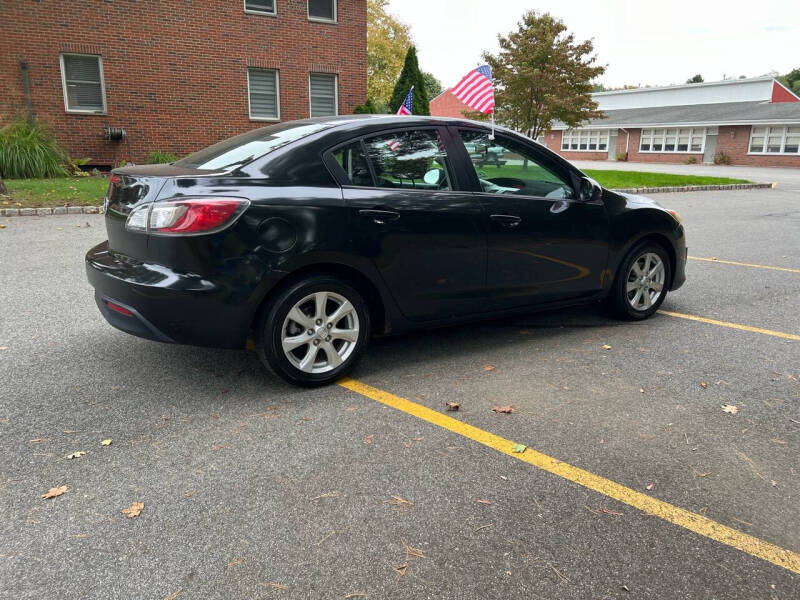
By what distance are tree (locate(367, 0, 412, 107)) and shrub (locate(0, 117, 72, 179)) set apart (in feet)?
115

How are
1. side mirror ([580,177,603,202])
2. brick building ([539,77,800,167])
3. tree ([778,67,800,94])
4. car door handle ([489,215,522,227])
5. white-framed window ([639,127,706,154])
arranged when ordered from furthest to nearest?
1. tree ([778,67,800,94])
2. white-framed window ([639,127,706,154])
3. brick building ([539,77,800,167])
4. side mirror ([580,177,603,202])
5. car door handle ([489,215,522,227])

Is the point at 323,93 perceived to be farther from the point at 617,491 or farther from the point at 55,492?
the point at 617,491

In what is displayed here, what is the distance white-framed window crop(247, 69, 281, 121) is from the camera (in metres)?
19.0

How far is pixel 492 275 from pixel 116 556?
9.60 feet

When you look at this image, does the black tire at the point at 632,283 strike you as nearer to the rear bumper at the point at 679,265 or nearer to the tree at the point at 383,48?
the rear bumper at the point at 679,265

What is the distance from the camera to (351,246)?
390cm

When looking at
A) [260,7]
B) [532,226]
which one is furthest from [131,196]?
[260,7]

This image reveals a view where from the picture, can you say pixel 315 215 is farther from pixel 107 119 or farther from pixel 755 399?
pixel 107 119

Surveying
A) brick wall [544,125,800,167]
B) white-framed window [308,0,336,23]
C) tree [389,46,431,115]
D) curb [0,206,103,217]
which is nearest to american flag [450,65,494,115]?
white-framed window [308,0,336,23]

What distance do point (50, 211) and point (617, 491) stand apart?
36.2 ft

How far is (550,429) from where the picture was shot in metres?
3.49

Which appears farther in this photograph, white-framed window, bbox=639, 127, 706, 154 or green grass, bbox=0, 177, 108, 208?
white-framed window, bbox=639, 127, 706, 154

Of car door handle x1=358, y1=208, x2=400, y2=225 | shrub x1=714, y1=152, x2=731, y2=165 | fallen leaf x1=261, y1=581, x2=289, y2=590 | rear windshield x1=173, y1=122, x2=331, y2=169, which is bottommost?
fallen leaf x1=261, y1=581, x2=289, y2=590

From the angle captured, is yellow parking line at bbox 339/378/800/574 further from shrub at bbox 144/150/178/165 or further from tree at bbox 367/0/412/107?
tree at bbox 367/0/412/107
